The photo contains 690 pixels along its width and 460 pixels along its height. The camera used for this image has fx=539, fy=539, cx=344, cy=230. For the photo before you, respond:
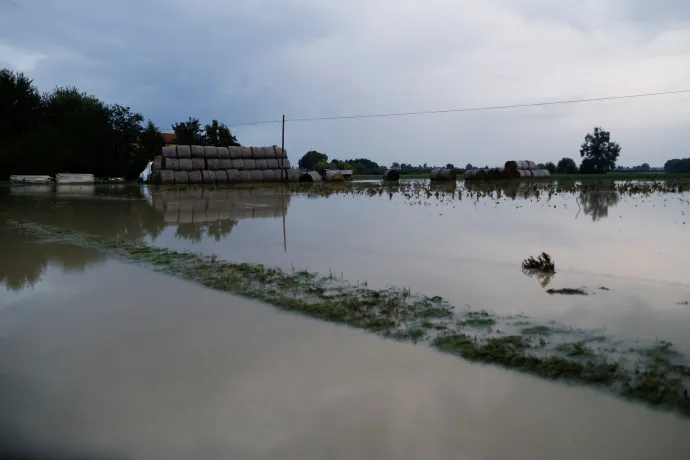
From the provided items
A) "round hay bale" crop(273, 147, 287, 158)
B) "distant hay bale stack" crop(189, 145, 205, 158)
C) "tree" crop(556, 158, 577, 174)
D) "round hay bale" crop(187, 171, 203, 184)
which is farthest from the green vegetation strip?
"tree" crop(556, 158, 577, 174)

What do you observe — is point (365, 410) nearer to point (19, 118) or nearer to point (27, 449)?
point (27, 449)

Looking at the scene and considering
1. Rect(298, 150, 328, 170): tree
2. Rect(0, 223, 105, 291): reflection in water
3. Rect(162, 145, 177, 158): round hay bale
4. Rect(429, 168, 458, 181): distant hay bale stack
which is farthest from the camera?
Rect(298, 150, 328, 170): tree

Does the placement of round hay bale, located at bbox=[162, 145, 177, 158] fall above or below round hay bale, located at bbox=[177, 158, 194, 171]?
above

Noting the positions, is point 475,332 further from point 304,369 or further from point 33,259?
point 33,259

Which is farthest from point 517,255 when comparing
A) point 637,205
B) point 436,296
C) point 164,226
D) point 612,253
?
point 637,205

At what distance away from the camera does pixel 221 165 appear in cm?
3772

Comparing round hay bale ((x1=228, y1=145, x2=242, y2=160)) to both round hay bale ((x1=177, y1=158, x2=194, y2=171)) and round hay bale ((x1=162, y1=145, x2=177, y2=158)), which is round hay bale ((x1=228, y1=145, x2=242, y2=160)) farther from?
round hay bale ((x1=162, y1=145, x2=177, y2=158))

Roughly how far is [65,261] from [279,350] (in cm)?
502

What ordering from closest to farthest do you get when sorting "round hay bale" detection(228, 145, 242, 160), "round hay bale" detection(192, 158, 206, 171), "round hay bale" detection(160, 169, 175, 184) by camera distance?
"round hay bale" detection(160, 169, 175, 184)
"round hay bale" detection(192, 158, 206, 171)
"round hay bale" detection(228, 145, 242, 160)

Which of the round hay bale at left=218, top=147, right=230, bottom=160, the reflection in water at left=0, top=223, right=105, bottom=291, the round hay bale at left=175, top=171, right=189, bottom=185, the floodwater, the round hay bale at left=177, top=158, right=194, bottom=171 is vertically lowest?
the floodwater

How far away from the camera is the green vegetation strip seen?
10.9 ft

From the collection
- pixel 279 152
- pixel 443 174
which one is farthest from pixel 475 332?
pixel 279 152

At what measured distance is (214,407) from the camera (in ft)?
10.0

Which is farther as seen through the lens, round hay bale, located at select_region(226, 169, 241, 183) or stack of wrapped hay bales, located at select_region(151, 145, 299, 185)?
round hay bale, located at select_region(226, 169, 241, 183)
